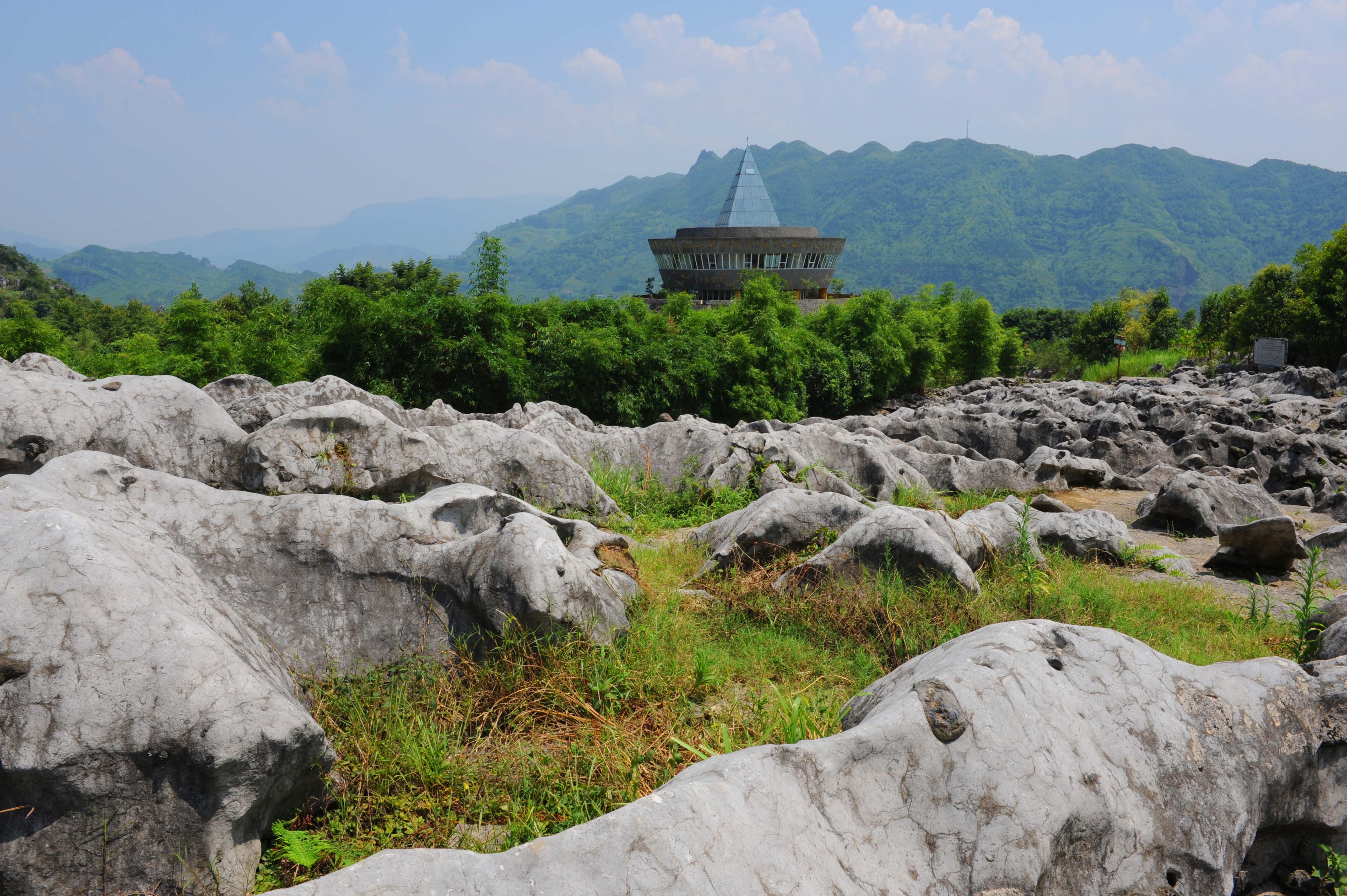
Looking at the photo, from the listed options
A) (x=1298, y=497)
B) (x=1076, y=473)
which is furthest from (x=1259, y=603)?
(x=1298, y=497)

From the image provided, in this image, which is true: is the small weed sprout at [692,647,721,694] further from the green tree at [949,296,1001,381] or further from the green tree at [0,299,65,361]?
the green tree at [949,296,1001,381]

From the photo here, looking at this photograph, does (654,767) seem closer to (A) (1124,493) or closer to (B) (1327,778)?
(B) (1327,778)

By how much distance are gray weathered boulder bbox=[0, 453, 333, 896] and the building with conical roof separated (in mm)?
42117

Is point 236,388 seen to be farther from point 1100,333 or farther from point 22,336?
point 1100,333

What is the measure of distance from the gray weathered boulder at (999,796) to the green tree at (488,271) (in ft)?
51.3

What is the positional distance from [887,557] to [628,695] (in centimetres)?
256

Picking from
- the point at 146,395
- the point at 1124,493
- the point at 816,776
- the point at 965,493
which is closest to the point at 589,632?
the point at 816,776

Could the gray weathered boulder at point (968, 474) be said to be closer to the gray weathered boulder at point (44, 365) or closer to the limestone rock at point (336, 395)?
the limestone rock at point (336, 395)

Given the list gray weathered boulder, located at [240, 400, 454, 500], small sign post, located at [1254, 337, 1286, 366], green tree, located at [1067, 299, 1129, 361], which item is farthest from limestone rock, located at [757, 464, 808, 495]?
green tree, located at [1067, 299, 1129, 361]

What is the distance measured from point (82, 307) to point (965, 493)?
63283mm

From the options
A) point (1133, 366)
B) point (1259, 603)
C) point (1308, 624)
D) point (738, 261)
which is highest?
point (738, 261)

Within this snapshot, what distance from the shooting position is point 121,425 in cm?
622

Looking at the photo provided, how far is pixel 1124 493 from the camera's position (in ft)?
39.9

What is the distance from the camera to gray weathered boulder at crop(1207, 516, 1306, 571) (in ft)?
24.3
